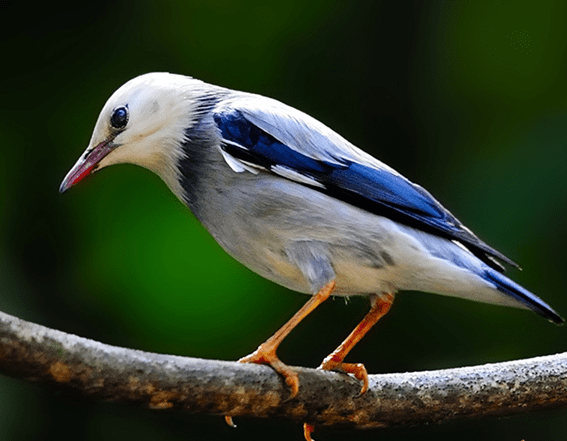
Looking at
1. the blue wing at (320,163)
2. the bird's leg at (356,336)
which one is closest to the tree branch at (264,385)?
the bird's leg at (356,336)

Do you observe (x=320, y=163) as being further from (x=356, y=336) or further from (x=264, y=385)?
(x=264, y=385)

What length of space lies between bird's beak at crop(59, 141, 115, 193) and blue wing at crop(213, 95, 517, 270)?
337 millimetres

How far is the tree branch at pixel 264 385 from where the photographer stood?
1816 mm

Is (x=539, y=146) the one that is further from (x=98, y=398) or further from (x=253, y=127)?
(x=98, y=398)

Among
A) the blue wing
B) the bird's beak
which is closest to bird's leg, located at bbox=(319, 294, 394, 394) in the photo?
the blue wing

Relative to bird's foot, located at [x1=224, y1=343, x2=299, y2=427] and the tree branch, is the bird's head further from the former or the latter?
the tree branch

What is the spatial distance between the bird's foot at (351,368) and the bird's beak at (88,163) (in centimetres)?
91

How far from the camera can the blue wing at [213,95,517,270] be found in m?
2.51

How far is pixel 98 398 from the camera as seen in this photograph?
1.91 meters

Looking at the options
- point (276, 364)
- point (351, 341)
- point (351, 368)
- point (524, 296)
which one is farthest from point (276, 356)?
point (524, 296)

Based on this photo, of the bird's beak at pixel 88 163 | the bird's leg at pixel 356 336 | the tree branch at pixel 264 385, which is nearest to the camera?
the tree branch at pixel 264 385

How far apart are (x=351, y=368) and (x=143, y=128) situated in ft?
3.04

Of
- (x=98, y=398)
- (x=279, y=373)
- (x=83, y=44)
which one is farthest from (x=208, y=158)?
(x=83, y=44)

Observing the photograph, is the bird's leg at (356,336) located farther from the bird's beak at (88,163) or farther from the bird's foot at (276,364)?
the bird's beak at (88,163)
